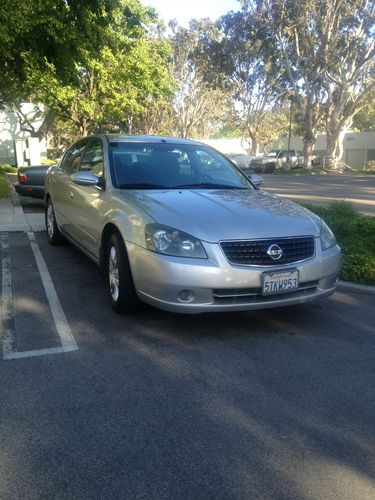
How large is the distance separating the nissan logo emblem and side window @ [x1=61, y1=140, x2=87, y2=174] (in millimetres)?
3435

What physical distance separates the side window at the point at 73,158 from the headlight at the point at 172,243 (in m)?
2.87

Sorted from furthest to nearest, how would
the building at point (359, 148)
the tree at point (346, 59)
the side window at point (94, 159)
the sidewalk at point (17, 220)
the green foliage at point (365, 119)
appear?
1. the green foliage at point (365, 119)
2. the building at point (359, 148)
3. the tree at point (346, 59)
4. the sidewalk at point (17, 220)
5. the side window at point (94, 159)

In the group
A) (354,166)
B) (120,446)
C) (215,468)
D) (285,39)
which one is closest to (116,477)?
(120,446)

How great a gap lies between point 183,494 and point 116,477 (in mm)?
350

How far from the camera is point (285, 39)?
3225 centimetres

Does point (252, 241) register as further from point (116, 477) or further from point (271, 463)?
point (116, 477)

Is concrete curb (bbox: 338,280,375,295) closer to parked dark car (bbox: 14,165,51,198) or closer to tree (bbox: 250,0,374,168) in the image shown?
parked dark car (bbox: 14,165,51,198)

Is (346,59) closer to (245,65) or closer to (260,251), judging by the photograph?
(245,65)

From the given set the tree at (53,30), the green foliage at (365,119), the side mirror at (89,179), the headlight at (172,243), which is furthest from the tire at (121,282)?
the green foliage at (365,119)

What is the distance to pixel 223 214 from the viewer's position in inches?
169

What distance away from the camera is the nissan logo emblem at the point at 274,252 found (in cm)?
406

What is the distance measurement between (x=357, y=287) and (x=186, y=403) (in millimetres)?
3383

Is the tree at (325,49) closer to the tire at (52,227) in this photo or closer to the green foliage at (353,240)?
the green foliage at (353,240)

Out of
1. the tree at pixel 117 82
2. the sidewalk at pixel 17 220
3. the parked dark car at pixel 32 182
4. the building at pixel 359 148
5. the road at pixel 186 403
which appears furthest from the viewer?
the building at pixel 359 148
